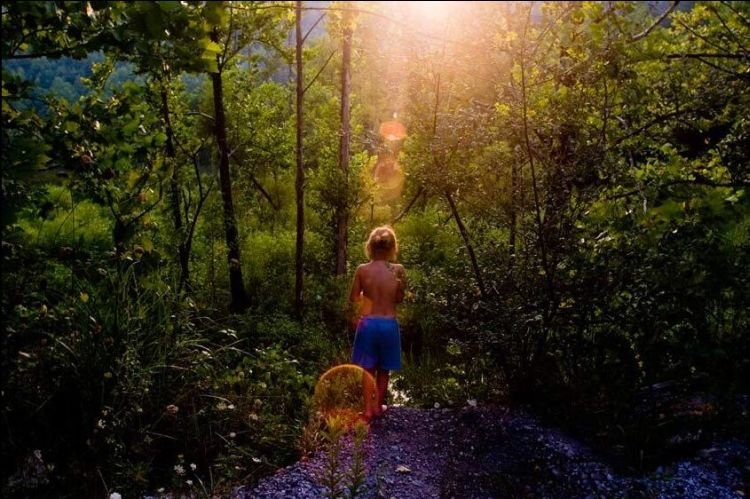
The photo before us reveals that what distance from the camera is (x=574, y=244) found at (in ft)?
16.0

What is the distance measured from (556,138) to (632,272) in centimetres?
130

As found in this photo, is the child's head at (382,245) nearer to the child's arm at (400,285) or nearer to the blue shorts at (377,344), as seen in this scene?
the child's arm at (400,285)

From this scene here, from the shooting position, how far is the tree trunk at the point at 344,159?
484 inches

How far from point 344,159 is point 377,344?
307 inches

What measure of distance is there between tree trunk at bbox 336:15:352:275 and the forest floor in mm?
7632

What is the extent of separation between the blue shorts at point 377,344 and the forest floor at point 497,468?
590 millimetres

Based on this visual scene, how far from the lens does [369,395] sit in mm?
5484

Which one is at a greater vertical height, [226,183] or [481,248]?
[226,183]

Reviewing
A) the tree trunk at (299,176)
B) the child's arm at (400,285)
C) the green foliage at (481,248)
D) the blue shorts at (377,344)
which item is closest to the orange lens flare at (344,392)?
the blue shorts at (377,344)

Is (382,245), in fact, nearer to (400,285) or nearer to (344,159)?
(400,285)

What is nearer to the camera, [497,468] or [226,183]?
[497,468]

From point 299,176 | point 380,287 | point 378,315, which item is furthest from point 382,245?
point 299,176

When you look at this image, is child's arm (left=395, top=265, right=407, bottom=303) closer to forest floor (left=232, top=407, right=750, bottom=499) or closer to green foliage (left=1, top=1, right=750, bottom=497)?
green foliage (left=1, top=1, right=750, bottom=497)

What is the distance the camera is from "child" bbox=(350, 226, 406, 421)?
5.61 meters
